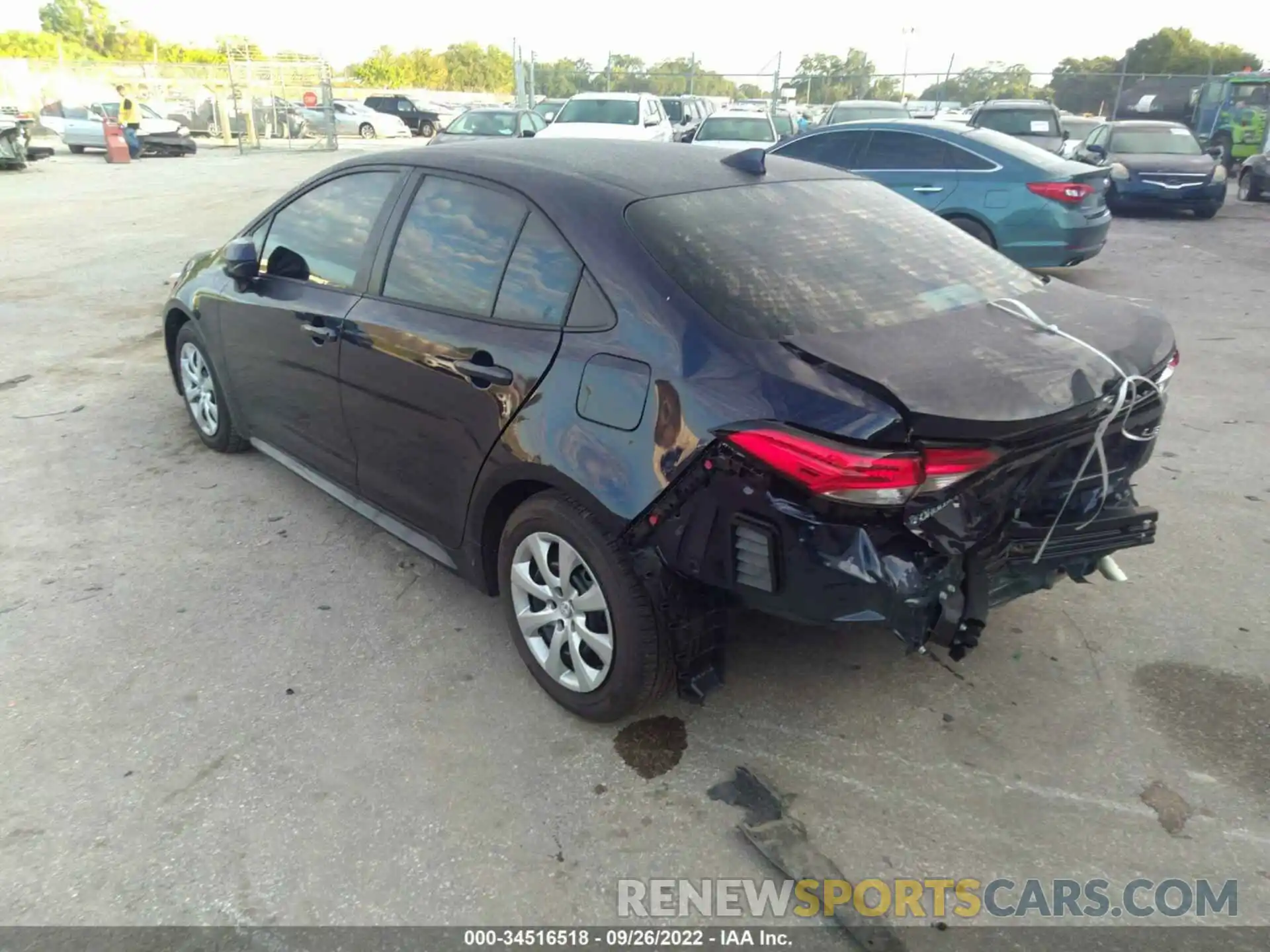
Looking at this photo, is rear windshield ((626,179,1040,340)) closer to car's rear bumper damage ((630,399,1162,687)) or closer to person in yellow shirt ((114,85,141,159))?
car's rear bumper damage ((630,399,1162,687))

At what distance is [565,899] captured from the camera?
2271 millimetres

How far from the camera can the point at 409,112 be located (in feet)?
117

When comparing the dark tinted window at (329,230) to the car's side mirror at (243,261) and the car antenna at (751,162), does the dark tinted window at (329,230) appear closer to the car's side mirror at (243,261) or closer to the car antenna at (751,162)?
the car's side mirror at (243,261)

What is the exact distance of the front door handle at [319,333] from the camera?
3523 millimetres

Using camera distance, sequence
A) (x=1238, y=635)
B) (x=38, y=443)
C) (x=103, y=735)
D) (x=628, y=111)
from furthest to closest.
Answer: (x=628, y=111) → (x=38, y=443) → (x=1238, y=635) → (x=103, y=735)

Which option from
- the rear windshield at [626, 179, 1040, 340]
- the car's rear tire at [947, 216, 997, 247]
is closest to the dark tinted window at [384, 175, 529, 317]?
the rear windshield at [626, 179, 1040, 340]

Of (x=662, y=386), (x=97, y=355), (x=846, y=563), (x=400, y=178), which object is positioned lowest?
(x=97, y=355)

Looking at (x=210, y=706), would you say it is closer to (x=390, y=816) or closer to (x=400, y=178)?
(x=390, y=816)

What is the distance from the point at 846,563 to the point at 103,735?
7.62 feet

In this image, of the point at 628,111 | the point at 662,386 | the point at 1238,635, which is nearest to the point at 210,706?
the point at 662,386

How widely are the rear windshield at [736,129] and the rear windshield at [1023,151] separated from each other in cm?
669

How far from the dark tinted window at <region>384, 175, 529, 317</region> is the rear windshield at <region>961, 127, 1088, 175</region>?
7.15 metres

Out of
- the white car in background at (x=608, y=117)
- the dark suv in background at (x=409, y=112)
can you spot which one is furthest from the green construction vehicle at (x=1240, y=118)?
the dark suv in background at (x=409, y=112)

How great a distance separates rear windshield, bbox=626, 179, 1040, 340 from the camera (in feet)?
8.45
